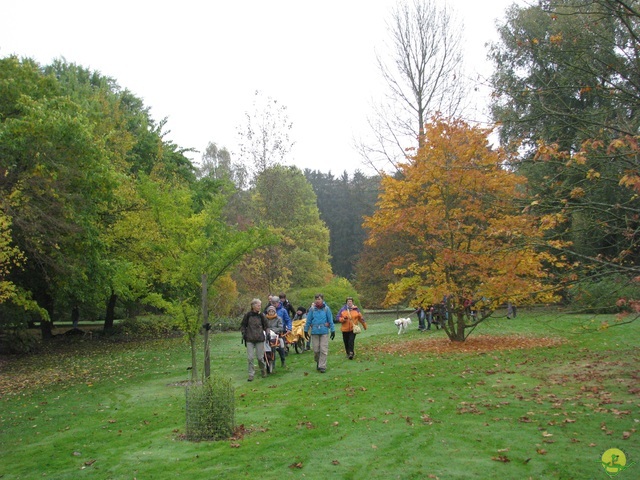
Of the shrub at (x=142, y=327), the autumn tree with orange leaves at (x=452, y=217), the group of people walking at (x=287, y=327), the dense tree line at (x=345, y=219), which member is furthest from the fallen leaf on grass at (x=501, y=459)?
the dense tree line at (x=345, y=219)

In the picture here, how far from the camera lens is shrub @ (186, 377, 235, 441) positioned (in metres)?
7.29

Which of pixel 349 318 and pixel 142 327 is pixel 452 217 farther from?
pixel 142 327

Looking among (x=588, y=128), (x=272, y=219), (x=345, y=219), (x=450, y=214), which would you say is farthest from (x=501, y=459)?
(x=345, y=219)

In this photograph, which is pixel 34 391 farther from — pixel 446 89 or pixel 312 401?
pixel 446 89

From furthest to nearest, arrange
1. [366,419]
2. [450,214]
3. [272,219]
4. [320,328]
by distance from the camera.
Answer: [272,219]
[450,214]
[320,328]
[366,419]

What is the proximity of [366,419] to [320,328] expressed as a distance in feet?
16.5

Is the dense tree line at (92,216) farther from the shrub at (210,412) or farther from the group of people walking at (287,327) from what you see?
the shrub at (210,412)

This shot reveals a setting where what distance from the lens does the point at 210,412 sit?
730cm

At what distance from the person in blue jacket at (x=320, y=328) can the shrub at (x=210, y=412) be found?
541 cm

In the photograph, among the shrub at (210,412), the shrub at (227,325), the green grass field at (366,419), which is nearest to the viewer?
the green grass field at (366,419)

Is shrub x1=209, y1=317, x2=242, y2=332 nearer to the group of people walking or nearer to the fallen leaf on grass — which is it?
the group of people walking

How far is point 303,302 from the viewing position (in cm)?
2970

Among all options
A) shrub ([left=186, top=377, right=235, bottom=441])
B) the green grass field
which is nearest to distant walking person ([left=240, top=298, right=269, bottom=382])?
the green grass field

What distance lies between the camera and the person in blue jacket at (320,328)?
12.7m
